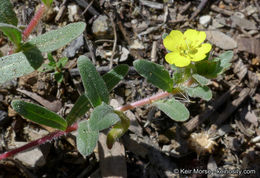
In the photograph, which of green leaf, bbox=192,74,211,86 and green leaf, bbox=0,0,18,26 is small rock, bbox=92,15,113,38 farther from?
green leaf, bbox=192,74,211,86

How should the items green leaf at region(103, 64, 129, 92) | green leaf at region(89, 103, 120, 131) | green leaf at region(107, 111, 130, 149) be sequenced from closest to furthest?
1. green leaf at region(89, 103, 120, 131)
2. green leaf at region(107, 111, 130, 149)
3. green leaf at region(103, 64, 129, 92)

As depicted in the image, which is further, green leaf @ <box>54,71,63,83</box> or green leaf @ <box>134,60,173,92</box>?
green leaf @ <box>54,71,63,83</box>

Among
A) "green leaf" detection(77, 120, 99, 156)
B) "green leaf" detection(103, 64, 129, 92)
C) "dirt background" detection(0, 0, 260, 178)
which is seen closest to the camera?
"green leaf" detection(77, 120, 99, 156)

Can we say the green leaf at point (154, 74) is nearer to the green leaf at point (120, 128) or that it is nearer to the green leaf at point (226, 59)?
the green leaf at point (120, 128)

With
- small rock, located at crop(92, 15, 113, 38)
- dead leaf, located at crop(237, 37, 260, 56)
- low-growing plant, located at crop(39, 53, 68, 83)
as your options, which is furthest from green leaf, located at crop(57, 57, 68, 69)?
dead leaf, located at crop(237, 37, 260, 56)

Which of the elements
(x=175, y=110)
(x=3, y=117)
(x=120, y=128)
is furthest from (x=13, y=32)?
(x=175, y=110)

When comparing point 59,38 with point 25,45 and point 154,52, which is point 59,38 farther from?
point 154,52

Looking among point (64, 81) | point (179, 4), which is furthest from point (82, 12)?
point (179, 4)
